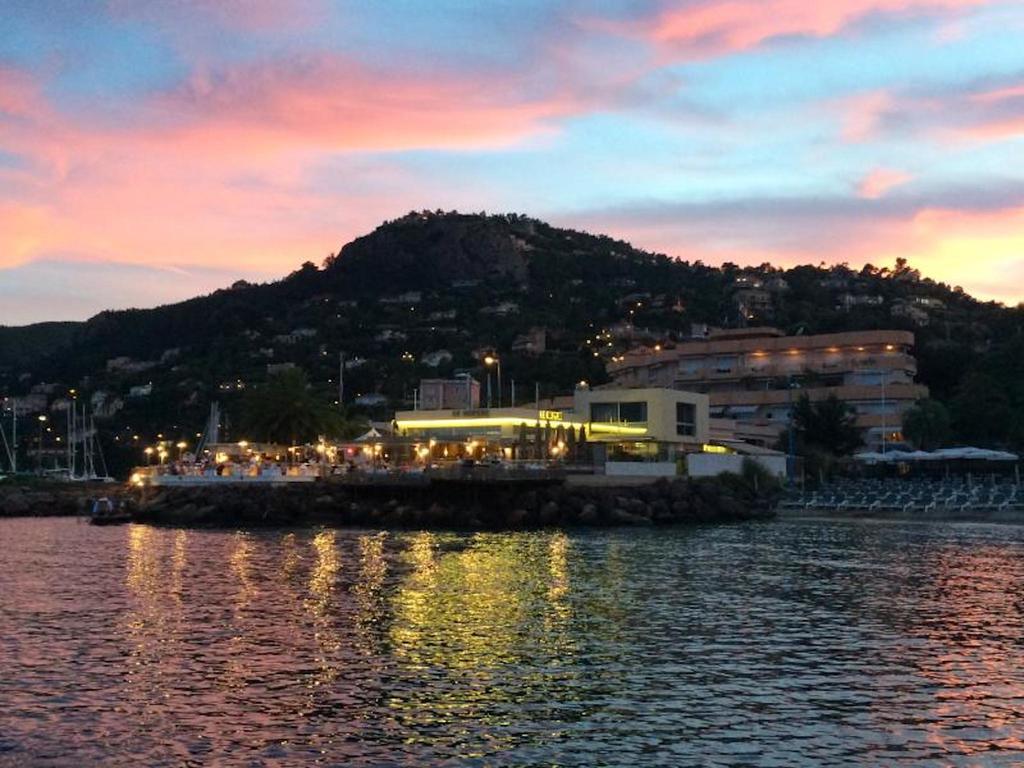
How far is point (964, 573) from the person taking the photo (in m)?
46.1

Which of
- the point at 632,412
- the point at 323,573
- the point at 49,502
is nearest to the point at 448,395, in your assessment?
the point at 632,412

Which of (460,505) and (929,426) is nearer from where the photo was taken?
(460,505)

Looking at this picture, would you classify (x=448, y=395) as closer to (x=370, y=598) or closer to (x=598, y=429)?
(x=598, y=429)

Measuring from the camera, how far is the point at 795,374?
445ft

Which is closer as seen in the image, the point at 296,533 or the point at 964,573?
the point at 964,573

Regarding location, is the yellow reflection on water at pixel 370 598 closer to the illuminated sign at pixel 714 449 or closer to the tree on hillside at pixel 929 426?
the illuminated sign at pixel 714 449

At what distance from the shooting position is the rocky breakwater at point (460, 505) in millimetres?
77000

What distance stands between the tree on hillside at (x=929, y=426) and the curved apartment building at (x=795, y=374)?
652 cm

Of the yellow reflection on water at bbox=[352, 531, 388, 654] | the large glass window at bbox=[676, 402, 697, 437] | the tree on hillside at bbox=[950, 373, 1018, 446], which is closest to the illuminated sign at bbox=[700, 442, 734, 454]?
the large glass window at bbox=[676, 402, 697, 437]

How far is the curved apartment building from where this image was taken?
4938 inches

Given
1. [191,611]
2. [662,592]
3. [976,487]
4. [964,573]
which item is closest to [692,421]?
[976,487]

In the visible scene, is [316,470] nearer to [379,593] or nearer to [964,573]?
[379,593]

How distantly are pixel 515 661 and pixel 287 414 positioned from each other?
80506 millimetres

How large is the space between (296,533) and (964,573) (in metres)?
41.6
